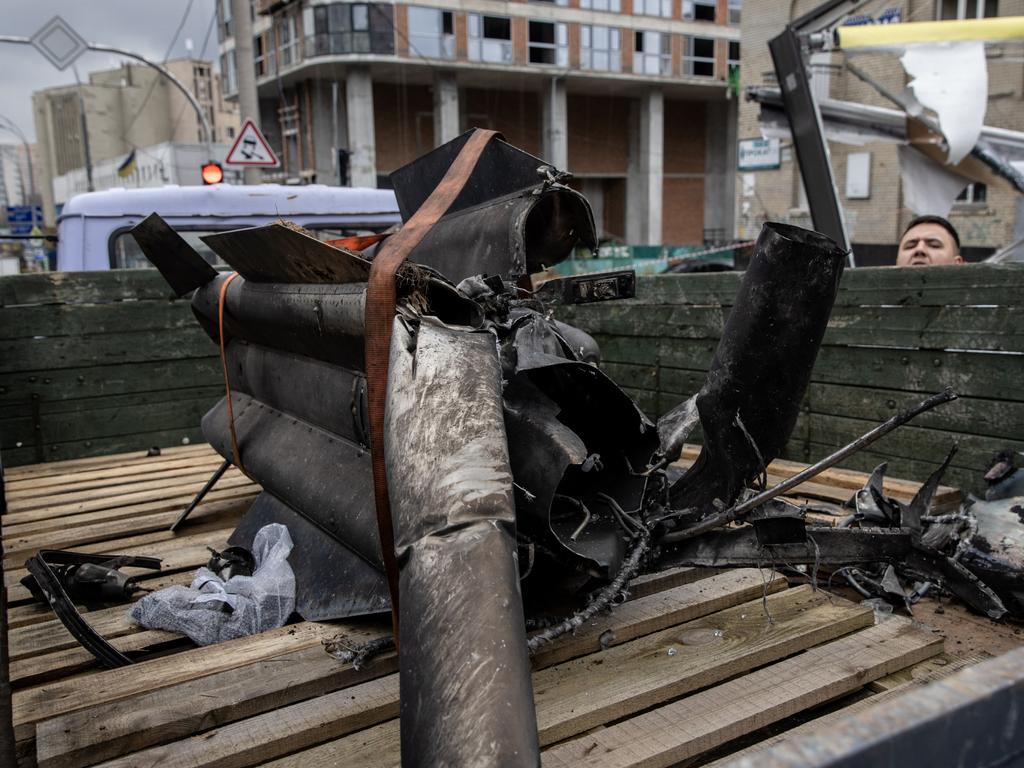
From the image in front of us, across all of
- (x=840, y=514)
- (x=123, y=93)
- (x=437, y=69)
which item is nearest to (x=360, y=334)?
(x=840, y=514)

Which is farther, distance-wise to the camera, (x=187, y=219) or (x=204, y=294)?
(x=187, y=219)

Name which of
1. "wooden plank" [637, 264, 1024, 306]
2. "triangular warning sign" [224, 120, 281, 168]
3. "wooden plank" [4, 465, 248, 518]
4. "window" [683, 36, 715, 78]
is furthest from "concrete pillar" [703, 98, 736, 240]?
"wooden plank" [4, 465, 248, 518]

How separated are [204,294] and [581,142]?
39.3m

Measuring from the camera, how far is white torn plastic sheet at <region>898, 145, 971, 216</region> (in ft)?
26.7

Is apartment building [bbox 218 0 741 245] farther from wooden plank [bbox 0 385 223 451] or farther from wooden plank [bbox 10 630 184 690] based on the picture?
wooden plank [bbox 10 630 184 690]

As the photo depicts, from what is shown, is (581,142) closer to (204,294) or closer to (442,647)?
(204,294)

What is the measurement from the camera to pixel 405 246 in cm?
240

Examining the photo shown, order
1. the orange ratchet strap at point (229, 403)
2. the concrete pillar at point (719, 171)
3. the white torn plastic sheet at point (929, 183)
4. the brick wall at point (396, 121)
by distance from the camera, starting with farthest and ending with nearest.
Answer: 1. the concrete pillar at point (719, 171)
2. the brick wall at point (396, 121)
3. the white torn plastic sheet at point (929, 183)
4. the orange ratchet strap at point (229, 403)

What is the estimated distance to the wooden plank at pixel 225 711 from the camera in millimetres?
2096

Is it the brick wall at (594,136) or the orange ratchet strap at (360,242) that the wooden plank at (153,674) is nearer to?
the orange ratchet strap at (360,242)

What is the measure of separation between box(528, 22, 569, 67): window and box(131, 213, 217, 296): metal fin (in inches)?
1411

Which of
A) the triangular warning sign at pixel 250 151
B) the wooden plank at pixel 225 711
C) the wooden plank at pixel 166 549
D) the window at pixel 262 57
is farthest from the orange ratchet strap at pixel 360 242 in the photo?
the window at pixel 262 57

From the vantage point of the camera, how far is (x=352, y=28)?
1340 inches

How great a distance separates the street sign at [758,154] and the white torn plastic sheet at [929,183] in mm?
16045
